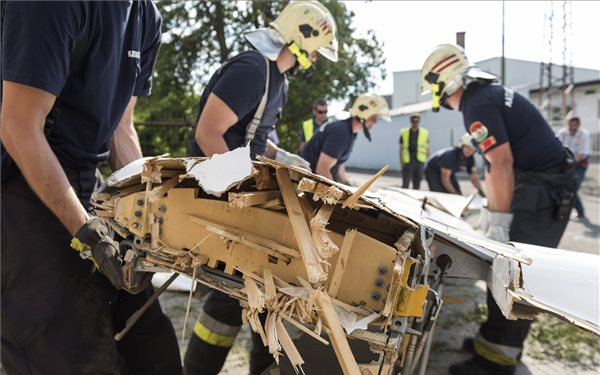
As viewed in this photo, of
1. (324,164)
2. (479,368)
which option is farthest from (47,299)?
(324,164)

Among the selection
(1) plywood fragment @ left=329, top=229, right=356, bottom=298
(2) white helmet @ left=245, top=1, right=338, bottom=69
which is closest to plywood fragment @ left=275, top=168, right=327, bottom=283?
(1) plywood fragment @ left=329, top=229, right=356, bottom=298

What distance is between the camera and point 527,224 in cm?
302

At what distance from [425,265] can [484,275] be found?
0.59 m

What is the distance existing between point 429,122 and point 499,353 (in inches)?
884

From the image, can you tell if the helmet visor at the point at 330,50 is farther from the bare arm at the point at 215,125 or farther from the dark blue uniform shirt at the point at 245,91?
the bare arm at the point at 215,125

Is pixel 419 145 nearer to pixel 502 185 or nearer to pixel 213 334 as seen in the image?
pixel 502 185

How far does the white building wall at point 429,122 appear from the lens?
23.3 m

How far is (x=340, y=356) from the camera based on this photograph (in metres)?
1.08

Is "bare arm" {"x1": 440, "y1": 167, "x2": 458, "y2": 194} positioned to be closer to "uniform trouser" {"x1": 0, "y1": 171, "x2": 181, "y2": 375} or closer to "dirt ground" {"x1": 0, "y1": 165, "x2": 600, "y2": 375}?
"dirt ground" {"x1": 0, "y1": 165, "x2": 600, "y2": 375}

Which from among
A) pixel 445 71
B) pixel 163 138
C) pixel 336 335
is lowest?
pixel 163 138

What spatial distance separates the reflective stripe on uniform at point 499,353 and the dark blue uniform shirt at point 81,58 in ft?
8.31

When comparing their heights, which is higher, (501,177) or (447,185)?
(501,177)

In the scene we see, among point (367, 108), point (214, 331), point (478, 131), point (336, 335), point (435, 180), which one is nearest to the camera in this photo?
point (336, 335)

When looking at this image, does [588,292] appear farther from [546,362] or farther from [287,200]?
[546,362]
